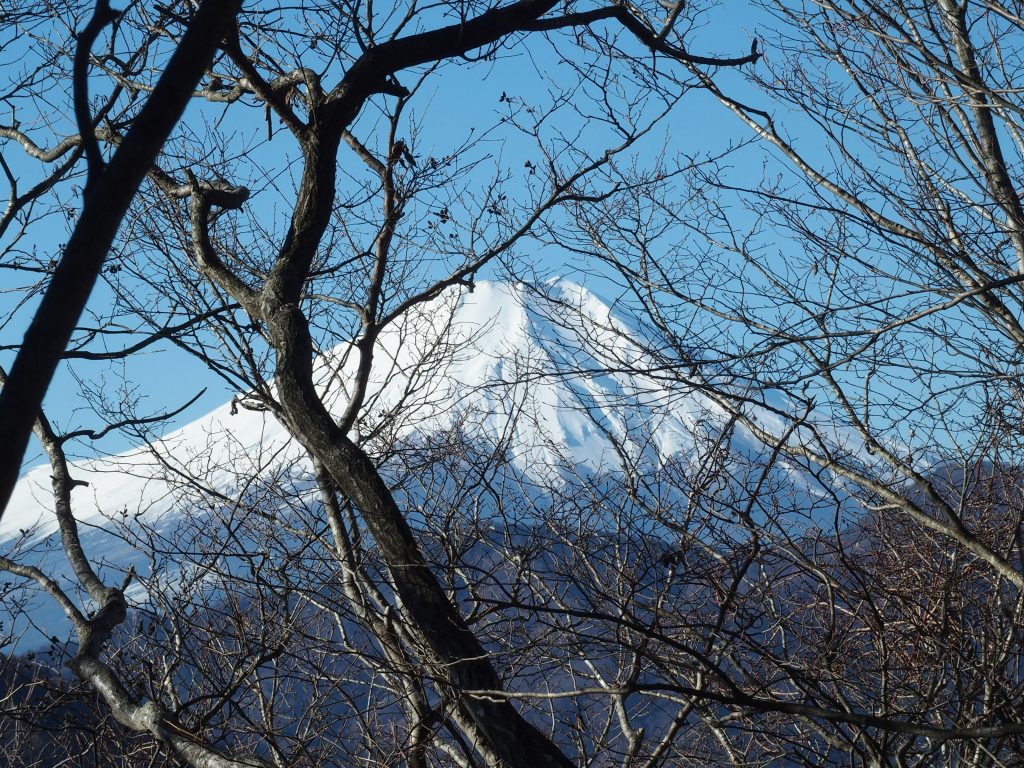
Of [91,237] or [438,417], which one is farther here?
[438,417]

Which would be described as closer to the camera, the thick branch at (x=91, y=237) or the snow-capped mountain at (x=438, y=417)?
the thick branch at (x=91, y=237)

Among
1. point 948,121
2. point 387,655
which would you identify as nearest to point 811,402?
point 387,655

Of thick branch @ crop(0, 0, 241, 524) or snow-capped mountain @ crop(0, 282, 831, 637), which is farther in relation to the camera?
snow-capped mountain @ crop(0, 282, 831, 637)

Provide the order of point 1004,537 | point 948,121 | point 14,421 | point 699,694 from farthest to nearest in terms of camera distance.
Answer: point 1004,537 → point 948,121 → point 699,694 → point 14,421

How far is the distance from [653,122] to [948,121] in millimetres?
1547

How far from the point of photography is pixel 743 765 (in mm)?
4262

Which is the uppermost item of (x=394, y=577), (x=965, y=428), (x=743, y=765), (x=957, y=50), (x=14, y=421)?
(x=957, y=50)

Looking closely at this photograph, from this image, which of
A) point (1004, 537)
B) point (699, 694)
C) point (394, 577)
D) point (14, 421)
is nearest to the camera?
point (14, 421)

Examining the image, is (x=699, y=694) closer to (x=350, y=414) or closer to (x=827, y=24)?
(x=350, y=414)

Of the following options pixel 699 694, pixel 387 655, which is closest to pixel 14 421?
pixel 699 694

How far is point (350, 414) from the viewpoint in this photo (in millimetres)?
4672

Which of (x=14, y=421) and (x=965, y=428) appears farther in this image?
(x=965, y=428)

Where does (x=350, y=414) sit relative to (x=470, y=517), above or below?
above

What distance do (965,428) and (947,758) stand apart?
200cm
